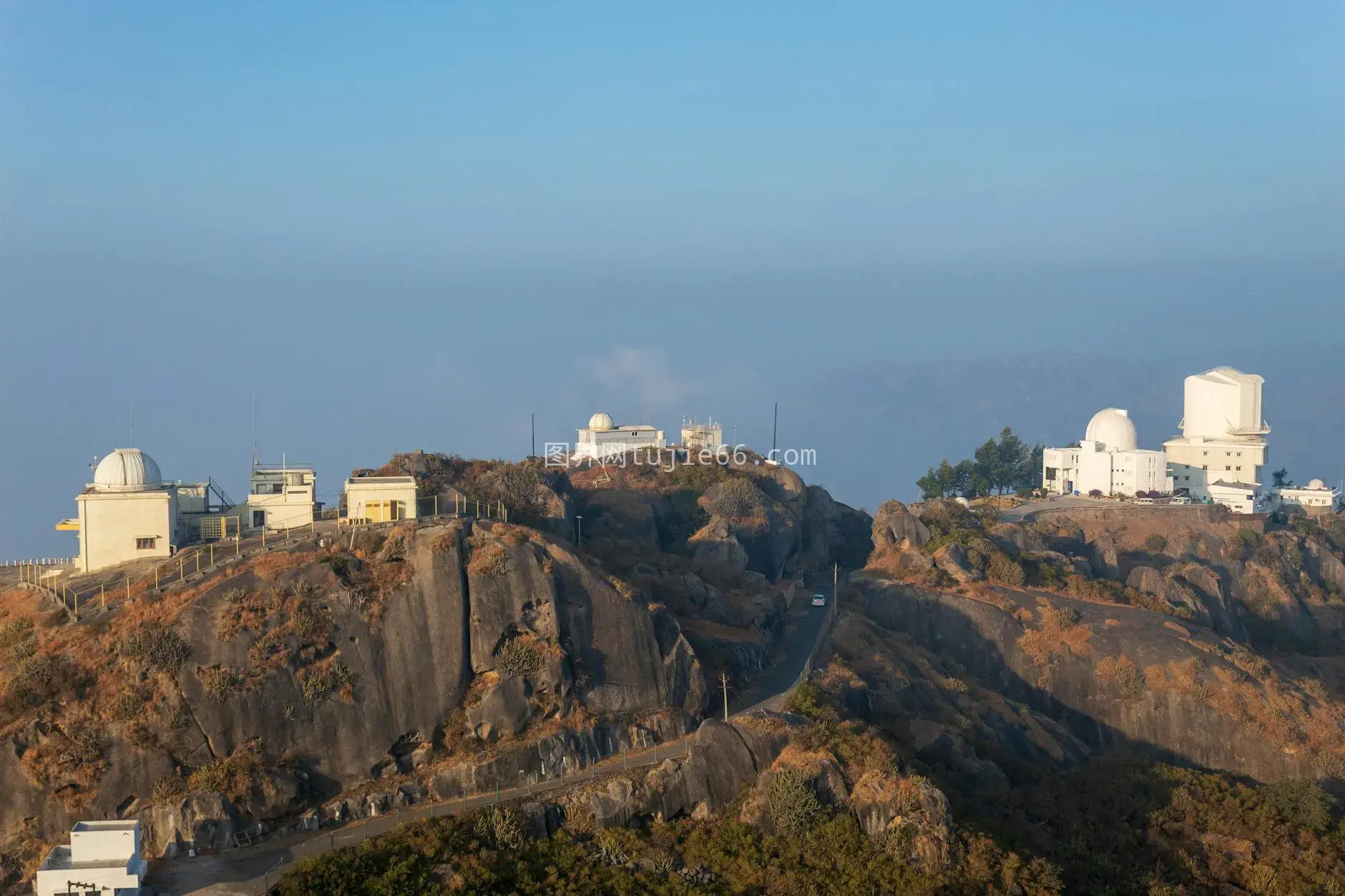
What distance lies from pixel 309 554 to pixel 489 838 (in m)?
13.2

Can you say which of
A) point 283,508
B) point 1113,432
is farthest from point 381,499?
point 1113,432

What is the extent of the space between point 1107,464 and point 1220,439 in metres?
12.1

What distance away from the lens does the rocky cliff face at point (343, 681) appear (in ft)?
124

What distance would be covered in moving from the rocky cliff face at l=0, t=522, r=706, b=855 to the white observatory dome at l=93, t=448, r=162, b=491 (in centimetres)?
756

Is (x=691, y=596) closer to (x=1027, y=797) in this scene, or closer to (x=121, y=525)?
(x=1027, y=797)

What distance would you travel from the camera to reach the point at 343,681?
42125 mm

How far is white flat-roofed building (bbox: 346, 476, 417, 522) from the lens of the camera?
2048 inches

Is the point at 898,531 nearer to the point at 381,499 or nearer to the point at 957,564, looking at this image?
the point at 957,564

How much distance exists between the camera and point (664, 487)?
82.6 meters

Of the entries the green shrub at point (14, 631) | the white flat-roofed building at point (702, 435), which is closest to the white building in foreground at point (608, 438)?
the white flat-roofed building at point (702, 435)

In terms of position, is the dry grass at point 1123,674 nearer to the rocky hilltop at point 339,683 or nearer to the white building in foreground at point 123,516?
the rocky hilltop at point 339,683

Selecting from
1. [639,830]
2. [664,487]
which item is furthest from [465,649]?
[664,487]

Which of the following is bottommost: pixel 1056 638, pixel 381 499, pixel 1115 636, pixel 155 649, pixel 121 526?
pixel 1056 638

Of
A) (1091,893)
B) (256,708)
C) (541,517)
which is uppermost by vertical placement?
(541,517)
